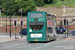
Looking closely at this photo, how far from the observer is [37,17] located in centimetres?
2642

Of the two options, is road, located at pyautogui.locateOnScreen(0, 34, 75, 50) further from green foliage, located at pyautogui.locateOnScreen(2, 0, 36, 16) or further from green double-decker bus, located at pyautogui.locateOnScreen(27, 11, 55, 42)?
green foliage, located at pyautogui.locateOnScreen(2, 0, 36, 16)

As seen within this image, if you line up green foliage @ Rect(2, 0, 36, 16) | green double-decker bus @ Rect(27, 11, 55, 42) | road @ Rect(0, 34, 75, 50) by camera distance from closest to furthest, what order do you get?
road @ Rect(0, 34, 75, 50) < green double-decker bus @ Rect(27, 11, 55, 42) < green foliage @ Rect(2, 0, 36, 16)

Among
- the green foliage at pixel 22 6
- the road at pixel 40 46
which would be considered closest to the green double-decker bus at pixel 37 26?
the road at pixel 40 46

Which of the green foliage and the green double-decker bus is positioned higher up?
the green foliage

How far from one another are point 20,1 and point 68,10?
2084cm

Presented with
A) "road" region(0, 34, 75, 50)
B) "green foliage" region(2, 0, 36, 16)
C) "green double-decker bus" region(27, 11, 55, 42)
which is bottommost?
"road" region(0, 34, 75, 50)

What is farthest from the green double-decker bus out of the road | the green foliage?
the green foliage

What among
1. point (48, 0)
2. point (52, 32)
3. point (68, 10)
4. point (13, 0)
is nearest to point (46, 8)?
point (48, 0)

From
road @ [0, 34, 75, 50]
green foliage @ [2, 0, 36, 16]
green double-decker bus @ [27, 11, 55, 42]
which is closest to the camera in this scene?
road @ [0, 34, 75, 50]

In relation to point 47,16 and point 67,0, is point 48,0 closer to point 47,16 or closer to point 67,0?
point 67,0

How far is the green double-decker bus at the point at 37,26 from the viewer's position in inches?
1031

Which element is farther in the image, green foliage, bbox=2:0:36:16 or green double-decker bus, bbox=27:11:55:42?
green foliage, bbox=2:0:36:16

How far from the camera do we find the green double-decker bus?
1031 inches

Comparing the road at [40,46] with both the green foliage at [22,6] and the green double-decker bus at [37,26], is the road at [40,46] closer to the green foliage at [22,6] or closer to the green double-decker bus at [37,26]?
the green double-decker bus at [37,26]
